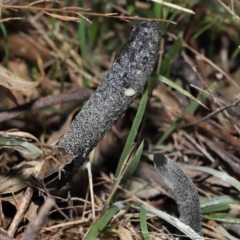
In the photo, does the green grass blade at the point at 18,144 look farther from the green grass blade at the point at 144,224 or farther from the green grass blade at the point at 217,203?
the green grass blade at the point at 217,203

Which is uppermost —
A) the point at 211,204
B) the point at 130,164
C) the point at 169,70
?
the point at 169,70

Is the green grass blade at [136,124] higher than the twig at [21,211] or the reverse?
higher

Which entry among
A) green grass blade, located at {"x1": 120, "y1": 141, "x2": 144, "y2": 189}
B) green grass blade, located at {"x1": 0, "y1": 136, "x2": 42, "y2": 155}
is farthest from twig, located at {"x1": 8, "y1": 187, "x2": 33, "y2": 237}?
green grass blade, located at {"x1": 120, "y1": 141, "x2": 144, "y2": 189}

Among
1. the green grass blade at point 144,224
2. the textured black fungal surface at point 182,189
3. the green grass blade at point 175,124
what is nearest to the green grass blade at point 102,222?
the green grass blade at point 144,224

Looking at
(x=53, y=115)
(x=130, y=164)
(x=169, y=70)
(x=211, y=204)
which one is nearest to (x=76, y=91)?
(x=53, y=115)

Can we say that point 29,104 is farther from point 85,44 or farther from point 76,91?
point 85,44

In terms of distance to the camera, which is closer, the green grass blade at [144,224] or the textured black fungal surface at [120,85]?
the textured black fungal surface at [120,85]
